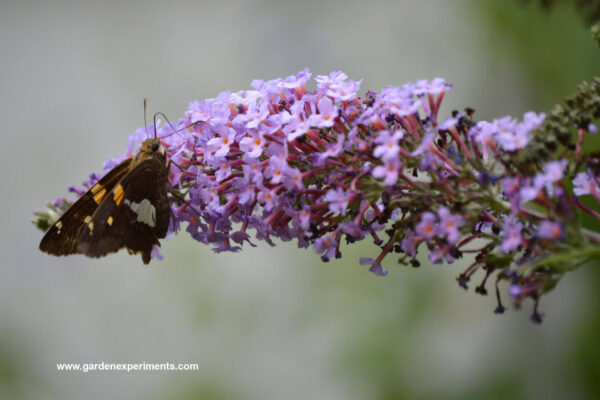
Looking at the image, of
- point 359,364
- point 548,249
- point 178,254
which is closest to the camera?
point 548,249

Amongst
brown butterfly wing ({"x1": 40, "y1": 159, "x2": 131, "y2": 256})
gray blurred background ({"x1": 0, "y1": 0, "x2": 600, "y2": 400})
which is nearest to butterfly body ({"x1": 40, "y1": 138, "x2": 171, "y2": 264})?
brown butterfly wing ({"x1": 40, "y1": 159, "x2": 131, "y2": 256})

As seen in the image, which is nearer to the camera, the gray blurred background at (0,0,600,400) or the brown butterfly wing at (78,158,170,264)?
the brown butterfly wing at (78,158,170,264)

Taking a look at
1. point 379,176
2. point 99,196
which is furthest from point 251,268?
point 379,176

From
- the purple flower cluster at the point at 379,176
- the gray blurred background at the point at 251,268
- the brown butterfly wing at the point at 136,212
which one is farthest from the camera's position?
the gray blurred background at the point at 251,268

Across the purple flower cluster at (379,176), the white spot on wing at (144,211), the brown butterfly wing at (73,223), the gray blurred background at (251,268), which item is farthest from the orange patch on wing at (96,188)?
the gray blurred background at (251,268)

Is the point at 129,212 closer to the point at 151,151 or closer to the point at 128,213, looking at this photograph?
the point at 128,213

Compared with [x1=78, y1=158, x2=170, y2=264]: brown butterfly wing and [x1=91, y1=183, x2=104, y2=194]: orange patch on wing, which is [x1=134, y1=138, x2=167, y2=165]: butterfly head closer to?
[x1=78, y1=158, x2=170, y2=264]: brown butterfly wing

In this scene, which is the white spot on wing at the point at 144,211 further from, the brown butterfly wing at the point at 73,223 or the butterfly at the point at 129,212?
the brown butterfly wing at the point at 73,223

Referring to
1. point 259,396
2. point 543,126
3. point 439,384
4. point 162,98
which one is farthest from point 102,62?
point 543,126

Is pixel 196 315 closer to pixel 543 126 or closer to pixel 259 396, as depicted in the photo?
pixel 259 396
